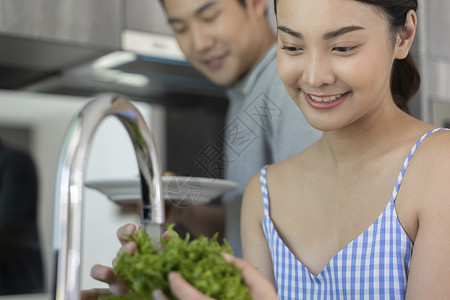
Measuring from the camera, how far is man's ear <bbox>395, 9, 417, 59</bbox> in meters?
1.03

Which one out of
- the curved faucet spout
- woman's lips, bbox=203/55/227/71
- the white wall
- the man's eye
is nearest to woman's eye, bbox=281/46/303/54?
the curved faucet spout

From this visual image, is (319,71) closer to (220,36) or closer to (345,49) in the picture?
(345,49)

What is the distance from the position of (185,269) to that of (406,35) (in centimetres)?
63

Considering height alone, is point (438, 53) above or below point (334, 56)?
above

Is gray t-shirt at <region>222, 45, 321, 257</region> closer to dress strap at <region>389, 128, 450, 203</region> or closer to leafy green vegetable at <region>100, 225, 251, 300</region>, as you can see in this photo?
dress strap at <region>389, 128, 450, 203</region>

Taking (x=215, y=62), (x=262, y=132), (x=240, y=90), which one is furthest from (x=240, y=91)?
(x=262, y=132)

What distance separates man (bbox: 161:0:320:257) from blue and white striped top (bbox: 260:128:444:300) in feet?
1.04

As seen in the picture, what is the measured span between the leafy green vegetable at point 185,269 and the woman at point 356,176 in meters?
0.41

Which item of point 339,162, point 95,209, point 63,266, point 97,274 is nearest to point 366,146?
point 339,162

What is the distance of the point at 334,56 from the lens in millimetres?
951

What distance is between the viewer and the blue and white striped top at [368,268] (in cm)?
100

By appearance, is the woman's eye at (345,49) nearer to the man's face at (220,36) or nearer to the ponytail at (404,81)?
the ponytail at (404,81)

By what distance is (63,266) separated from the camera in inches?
20.1

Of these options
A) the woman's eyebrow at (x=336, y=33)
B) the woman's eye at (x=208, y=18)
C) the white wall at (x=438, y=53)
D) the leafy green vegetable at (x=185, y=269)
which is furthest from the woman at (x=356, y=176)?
the white wall at (x=438, y=53)
